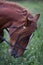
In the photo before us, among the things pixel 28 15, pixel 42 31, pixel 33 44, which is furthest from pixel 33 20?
pixel 42 31

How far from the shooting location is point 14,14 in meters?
4.85

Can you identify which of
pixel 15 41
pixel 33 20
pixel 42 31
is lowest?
pixel 42 31

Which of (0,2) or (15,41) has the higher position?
(0,2)

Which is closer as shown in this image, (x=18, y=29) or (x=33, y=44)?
(x=18, y=29)

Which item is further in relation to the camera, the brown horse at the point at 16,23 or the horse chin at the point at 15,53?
the horse chin at the point at 15,53

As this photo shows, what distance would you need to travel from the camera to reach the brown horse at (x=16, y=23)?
4742mm

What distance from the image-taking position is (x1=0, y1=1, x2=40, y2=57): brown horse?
4742 millimetres

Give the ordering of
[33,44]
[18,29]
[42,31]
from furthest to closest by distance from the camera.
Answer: [42,31]
[33,44]
[18,29]

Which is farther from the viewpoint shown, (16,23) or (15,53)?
(15,53)

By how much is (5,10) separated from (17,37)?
409 millimetres

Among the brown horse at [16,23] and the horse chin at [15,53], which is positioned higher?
the brown horse at [16,23]

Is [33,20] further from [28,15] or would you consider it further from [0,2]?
[0,2]

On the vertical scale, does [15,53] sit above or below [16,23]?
below

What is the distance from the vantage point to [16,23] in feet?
15.6
